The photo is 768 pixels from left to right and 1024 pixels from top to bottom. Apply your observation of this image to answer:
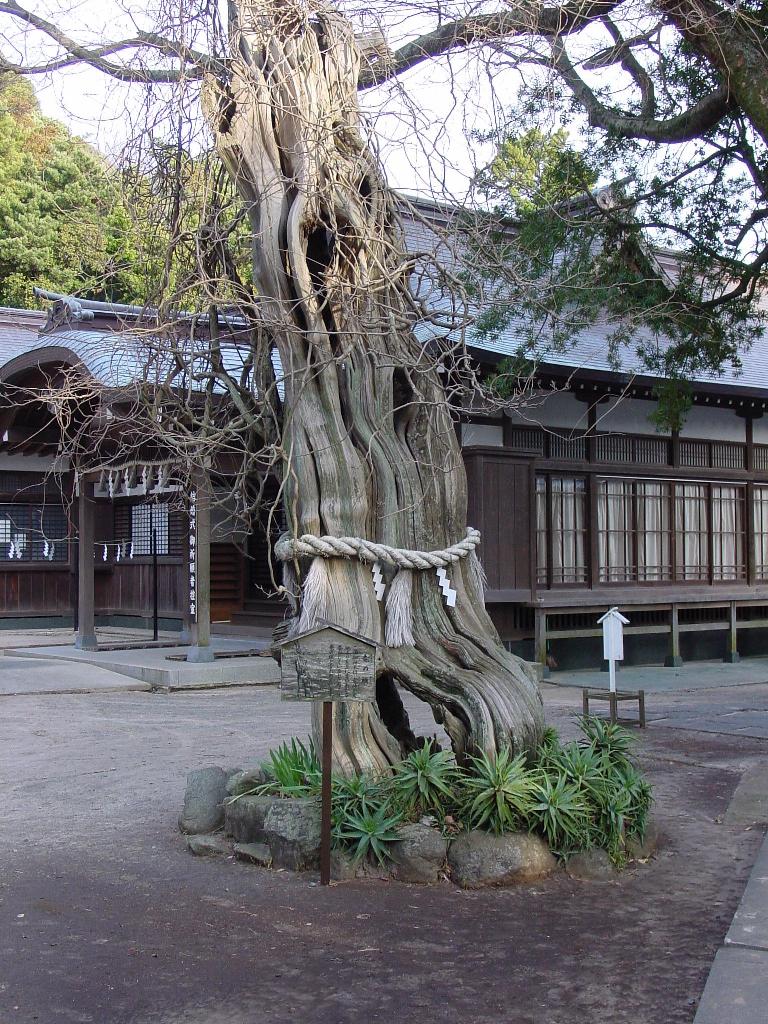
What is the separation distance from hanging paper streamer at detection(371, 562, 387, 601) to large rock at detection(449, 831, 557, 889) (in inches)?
62.9

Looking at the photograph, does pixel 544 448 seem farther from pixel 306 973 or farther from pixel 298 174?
pixel 306 973

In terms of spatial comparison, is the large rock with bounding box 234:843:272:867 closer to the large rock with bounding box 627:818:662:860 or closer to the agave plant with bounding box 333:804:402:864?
the agave plant with bounding box 333:804:402:864

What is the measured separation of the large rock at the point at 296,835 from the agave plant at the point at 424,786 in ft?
1.61

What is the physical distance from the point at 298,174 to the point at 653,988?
4972mm

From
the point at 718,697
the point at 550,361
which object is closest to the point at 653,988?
the point at 718,697


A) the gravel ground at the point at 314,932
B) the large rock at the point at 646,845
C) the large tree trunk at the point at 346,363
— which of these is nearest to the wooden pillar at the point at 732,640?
the gravel ground at the point at 314,932

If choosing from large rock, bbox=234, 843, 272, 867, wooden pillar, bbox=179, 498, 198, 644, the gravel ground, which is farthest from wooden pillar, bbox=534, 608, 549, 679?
large rock, bbox=234, 843, 272, 867

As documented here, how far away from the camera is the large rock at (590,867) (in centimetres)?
612

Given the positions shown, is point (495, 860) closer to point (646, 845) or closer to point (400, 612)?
point (646, 845)

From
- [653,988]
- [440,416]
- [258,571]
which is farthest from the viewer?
[258,571]

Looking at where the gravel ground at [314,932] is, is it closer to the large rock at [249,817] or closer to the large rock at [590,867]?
the large rock at [590,867]

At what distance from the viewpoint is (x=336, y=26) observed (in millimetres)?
6777

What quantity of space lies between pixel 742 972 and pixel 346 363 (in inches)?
163

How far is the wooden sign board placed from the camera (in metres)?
5.84
